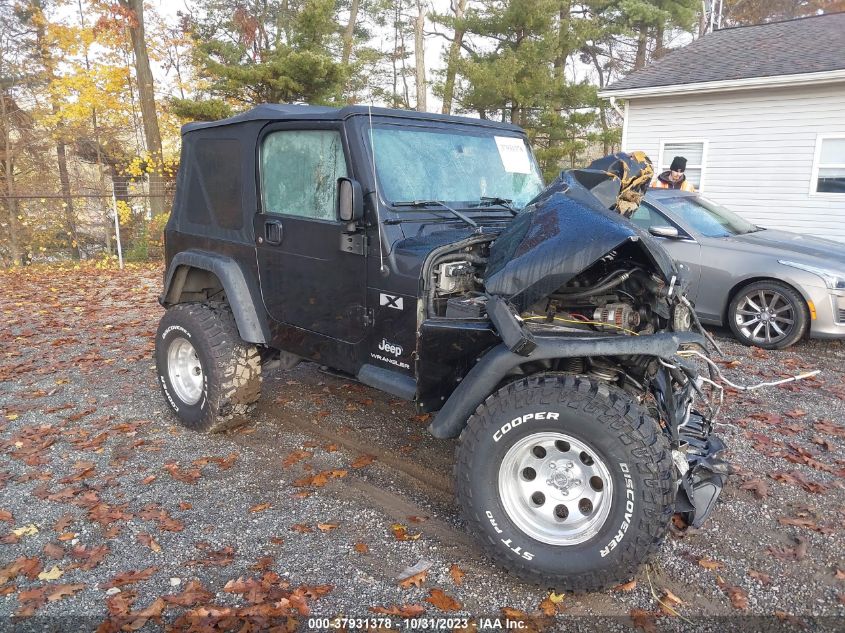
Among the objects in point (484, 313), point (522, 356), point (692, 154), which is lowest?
point (522, 356)

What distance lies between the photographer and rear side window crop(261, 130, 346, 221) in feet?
11.5

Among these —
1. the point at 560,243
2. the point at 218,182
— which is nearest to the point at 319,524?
the point at 560,243

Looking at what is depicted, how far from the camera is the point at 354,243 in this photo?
10.9 ft

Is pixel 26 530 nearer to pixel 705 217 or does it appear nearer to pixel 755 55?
pixel 705 217

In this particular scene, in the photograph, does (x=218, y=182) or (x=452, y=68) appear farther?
(x=452, y=68)

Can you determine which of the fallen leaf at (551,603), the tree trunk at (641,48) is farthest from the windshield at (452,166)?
the tree trunk at (641,48)

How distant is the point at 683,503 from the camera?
279cm

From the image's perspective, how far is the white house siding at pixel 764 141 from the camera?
11484mm

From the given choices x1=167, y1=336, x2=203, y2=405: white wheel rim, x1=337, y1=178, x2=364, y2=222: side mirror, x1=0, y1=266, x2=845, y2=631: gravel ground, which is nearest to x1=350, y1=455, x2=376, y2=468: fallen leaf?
x1=0, y1=266, x2=845, y2=631: gravel ground

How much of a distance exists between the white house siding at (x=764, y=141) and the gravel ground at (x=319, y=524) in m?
7.90

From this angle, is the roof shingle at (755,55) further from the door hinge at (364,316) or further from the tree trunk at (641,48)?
the door hinge at (364,316)

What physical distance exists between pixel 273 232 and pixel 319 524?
1.82 m

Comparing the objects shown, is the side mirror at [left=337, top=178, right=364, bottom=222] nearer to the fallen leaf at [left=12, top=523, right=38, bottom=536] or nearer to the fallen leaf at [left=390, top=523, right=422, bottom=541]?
the fallen leaf at [left=390, top=523, right=422, bottom=541]

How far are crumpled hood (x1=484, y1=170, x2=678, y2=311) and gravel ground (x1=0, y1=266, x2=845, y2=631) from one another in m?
1.35
